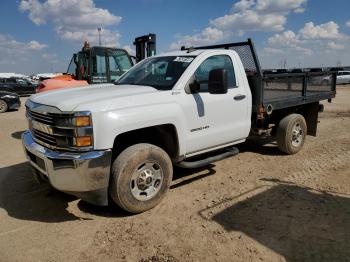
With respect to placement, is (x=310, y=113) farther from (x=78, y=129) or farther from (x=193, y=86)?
(x=78, y=129)

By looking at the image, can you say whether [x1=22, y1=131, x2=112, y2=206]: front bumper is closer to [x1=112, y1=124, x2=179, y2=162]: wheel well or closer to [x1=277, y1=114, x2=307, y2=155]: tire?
[x1=112, y1=124, x2=179, y2=162]: wheel well

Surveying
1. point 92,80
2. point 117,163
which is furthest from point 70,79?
point 117,163

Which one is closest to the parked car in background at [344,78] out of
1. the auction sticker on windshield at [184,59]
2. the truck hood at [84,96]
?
the auction sticker on windshield at [184,59]

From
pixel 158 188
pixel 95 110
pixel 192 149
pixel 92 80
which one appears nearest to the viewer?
pixel 95 110

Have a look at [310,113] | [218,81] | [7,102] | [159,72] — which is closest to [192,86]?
[218,81]

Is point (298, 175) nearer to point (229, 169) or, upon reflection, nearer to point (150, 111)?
point (229, 169)

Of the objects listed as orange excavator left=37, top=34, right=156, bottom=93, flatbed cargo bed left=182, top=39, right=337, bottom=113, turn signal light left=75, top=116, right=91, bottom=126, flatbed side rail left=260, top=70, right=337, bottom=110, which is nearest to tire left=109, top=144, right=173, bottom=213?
turn signal light left=75, top=116, right=91, bottom=126

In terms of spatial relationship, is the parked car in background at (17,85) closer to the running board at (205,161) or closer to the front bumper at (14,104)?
the front bumper at (14,104)

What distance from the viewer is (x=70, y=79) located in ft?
33.1

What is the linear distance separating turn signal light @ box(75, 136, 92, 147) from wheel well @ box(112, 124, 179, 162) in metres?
0.62

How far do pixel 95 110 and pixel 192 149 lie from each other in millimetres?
1659

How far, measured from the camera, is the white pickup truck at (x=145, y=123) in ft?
12.4

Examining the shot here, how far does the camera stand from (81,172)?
12.2 ft

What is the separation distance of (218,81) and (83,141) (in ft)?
6.23
